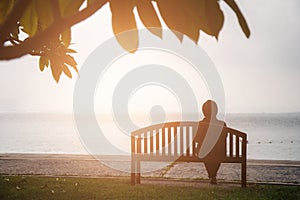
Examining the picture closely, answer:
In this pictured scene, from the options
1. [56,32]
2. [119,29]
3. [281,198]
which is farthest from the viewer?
[281,198]

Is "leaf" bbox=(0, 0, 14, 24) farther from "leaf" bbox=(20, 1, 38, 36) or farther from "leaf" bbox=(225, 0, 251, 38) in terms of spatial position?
"leaf" bbox=(225, 0, 251, 38)

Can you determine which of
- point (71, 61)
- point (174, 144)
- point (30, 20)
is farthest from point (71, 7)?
point (174, 144)

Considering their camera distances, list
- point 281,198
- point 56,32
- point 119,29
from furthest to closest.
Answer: point 281,198
point 119,29
point 56,32

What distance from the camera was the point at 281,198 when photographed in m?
6.54

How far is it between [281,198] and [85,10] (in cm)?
619

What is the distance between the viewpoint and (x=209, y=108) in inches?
300

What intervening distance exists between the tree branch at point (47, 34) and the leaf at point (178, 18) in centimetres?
13

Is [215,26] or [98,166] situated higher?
[215,26]

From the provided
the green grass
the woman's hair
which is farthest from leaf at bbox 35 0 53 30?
the woman's hair

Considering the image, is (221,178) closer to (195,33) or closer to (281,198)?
(281,198)

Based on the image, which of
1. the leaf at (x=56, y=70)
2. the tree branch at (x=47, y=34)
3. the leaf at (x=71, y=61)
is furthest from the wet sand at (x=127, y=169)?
the tree branch at (x=47, y=34)

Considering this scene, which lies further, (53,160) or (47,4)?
(53,160)

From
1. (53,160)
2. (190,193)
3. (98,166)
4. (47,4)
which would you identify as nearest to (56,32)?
(47,4)

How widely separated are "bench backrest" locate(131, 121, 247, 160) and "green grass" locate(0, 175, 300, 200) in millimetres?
531
